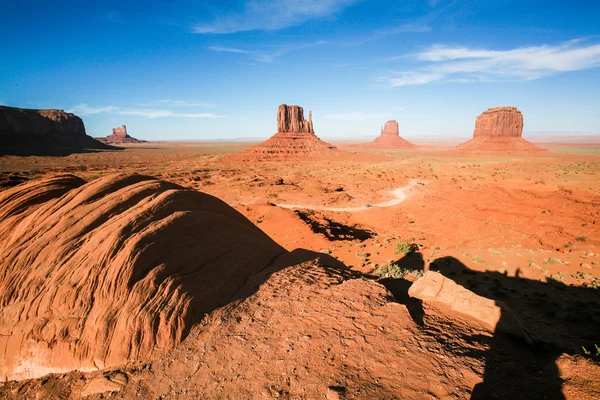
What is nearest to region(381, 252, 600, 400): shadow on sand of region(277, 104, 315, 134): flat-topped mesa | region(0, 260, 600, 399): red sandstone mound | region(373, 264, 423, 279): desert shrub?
region(0, 260, 600, 399): red sandstone mound

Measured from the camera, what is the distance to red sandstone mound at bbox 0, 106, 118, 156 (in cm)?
8456

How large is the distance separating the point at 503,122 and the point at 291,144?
8689 cm

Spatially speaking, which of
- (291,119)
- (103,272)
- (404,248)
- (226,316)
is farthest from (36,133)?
(226,316)

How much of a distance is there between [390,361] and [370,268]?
31.1ft

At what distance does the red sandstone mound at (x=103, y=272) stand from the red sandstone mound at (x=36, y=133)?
105320 millimetres

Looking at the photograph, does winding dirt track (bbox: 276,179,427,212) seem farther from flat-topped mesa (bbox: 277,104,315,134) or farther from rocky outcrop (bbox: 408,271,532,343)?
flat-topped mesa (bbox: 277,104,315,134)

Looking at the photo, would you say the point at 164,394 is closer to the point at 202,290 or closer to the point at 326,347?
the point at 202,290

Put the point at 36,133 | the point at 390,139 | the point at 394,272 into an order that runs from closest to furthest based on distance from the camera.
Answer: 1. the point at 394,272
2. the point at 36,133
3. the point at 390,139

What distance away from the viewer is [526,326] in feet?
26.7

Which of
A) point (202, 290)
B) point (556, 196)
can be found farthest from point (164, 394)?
point (556, 196)

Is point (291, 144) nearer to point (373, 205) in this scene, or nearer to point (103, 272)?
point (373, 205)

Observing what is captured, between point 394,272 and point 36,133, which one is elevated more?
point 36,133

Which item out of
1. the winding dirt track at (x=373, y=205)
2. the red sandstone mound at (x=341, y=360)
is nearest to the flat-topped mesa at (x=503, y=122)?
the winding dirt track at (x=373, y=205)

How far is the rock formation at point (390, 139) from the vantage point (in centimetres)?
16362
